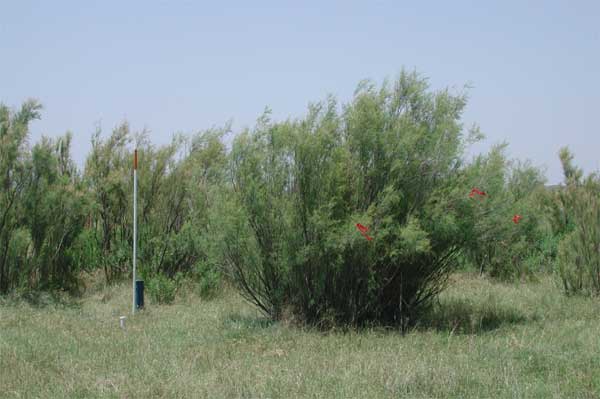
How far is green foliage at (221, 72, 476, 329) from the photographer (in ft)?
26.8

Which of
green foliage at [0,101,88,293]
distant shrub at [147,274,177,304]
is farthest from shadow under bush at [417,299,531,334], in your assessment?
green foliage at [0,101,88,293]

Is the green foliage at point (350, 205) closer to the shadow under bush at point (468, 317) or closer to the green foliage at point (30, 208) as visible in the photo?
the shadow under bush at point (468, 317)

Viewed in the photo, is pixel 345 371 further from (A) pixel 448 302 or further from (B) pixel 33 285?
(B) pixel 33 285

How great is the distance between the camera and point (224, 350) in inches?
293

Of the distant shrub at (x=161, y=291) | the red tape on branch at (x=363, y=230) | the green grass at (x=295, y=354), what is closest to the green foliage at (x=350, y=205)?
the red tape on branch at (x=363, y=230)

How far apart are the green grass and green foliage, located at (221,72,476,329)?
0.51m

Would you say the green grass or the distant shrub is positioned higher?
the distant shrub

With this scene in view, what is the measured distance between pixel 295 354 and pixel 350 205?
1977mm

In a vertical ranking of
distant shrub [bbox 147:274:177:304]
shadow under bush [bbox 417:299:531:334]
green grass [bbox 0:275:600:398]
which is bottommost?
green grass [bbox 0:275:600:398]

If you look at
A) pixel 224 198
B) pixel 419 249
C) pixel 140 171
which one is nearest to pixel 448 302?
pixel 419 249

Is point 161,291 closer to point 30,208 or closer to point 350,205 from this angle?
point 30,208

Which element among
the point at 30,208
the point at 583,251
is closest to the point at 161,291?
the point at 30,208

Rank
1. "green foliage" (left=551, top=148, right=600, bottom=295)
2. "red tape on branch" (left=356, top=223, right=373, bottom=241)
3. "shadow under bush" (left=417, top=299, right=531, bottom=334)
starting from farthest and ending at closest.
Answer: "green foliage" (left=551, top=148, right=600, bottom=295)
"shadow under bush" (left=417, top=299, right=531, bottom=334)
"red tape on branch" (left=356, top=223, right=373, bottom=241)

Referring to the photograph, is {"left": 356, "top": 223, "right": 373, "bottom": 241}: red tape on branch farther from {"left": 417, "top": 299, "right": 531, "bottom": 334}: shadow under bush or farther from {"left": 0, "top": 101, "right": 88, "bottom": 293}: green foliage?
{"left": 0, "top": 101, "right": 88, "bottom": 293}: green foliage
